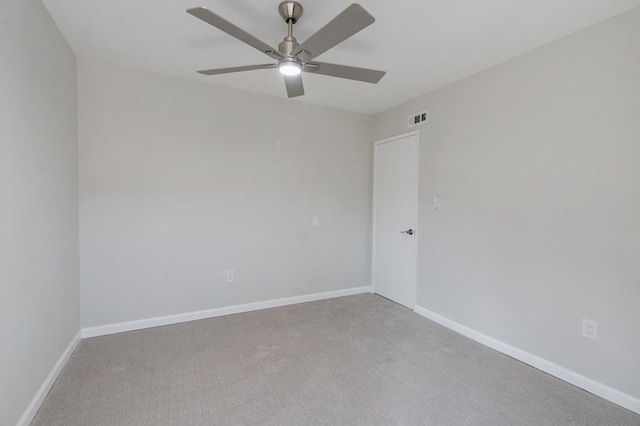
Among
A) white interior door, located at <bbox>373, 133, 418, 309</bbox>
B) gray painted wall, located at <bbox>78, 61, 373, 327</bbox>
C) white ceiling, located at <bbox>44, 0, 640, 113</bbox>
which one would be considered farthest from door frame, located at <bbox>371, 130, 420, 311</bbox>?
white ceiling, located at <bbox>44, 0, 640, 113</bbox>

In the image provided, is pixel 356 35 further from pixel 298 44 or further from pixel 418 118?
pixel 418 118

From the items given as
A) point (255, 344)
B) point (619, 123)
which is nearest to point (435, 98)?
point (619, 123)

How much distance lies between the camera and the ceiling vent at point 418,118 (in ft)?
10.7

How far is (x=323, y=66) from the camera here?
182 cm

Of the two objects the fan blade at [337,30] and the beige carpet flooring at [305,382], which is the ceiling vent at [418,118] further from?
the beige carpet flooring at [305,382]

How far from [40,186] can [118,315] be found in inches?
58.6

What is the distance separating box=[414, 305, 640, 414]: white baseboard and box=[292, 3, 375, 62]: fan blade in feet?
8.69

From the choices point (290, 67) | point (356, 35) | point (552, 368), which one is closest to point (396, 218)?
point (552, 368)

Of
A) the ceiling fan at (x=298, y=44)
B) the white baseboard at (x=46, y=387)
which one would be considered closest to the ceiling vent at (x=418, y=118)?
the ceiling fan at (x=298, y=44)

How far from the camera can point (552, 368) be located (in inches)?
86.5

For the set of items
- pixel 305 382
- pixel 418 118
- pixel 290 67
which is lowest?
pixel 305 382

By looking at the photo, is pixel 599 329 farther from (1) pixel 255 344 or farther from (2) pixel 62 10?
(2) pixel 62 10

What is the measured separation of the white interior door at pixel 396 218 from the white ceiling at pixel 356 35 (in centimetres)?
95

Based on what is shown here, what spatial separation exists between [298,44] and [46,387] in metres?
2.70
